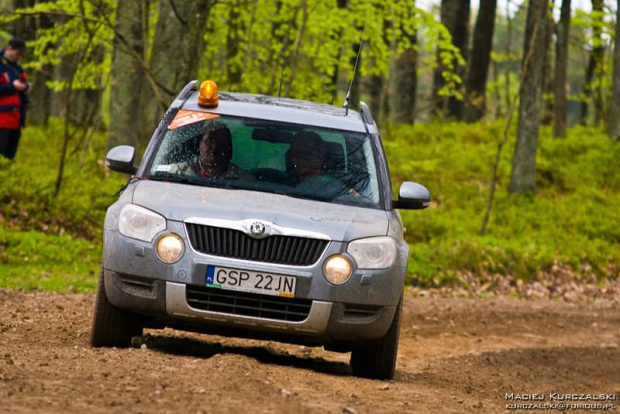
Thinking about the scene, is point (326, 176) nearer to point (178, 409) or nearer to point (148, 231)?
point (148, 231)

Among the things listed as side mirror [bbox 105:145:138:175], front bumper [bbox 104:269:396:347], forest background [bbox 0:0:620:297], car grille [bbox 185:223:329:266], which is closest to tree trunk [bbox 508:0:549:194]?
forest background [bbox 0:0:620:297]

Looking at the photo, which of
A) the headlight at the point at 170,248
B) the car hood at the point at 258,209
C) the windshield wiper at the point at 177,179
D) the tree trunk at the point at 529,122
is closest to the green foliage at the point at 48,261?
the windshield wiper at the point at 177,179

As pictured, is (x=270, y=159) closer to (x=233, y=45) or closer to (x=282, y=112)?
(x=282, y=112)

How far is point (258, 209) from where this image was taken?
7.13 metres

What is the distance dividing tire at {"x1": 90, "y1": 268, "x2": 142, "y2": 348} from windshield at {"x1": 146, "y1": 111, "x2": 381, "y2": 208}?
954 millimetres

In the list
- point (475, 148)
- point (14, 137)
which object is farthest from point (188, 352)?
point (475, 148)

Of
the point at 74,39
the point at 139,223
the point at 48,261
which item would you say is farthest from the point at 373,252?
the point at 74,39

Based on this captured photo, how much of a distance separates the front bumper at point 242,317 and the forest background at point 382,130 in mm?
A: 5472

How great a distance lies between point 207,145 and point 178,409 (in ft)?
10.8

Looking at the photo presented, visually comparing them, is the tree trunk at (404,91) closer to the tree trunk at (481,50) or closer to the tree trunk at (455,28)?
the tree trunk at (455,28)

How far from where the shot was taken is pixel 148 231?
7070 millimetres

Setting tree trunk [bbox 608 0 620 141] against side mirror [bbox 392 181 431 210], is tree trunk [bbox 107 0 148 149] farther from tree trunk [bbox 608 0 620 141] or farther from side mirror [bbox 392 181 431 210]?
tree trunk [bbox 608 0 620 141]

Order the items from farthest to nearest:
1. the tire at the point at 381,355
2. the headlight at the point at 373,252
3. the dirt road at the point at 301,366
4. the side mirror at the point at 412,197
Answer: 1. the side mirror at the point at 412,197
2. the tire at the point at 381,355
3. the headlight at the point at 373,252
4. the dirt road at the point at 301,366

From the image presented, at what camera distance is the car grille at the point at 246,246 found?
6.95m
